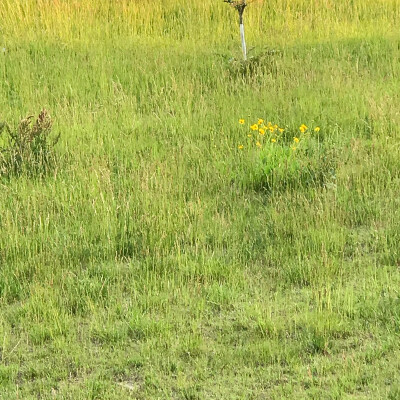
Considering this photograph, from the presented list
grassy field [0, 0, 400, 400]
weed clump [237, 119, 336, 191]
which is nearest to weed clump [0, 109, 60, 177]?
grassy field [0, 0, 400, 400]

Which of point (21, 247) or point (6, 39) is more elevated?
point (6, 39)

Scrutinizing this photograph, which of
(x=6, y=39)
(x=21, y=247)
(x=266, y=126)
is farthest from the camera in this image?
(x=6, y=39)

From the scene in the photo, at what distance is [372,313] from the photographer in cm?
418

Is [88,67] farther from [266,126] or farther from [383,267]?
[383,267]

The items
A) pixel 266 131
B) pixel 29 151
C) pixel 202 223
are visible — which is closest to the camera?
pixel 202 223

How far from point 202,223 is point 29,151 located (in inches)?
79.3

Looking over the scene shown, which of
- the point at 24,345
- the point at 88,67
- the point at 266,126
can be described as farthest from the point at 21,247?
the point at 88,67

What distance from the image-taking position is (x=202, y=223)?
208 inches

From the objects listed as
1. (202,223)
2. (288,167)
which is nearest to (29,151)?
(202,223)

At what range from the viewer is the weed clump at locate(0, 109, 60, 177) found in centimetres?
626

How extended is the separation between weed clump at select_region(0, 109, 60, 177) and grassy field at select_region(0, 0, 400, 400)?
11 centimetres

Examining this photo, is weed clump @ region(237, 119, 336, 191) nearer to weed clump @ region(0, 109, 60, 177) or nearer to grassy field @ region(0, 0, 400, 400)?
grassy field @ region(0, 0, 400, 400)

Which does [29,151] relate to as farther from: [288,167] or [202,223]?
[288,167]

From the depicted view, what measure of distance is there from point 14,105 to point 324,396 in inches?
219
